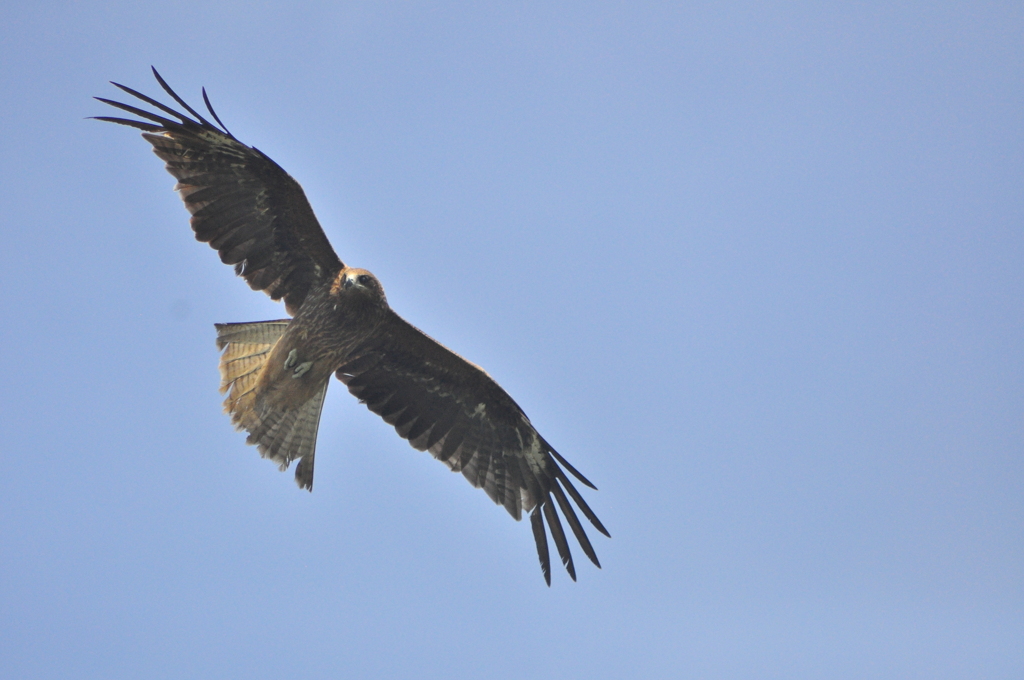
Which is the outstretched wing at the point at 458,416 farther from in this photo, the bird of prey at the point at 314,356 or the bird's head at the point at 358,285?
the bird's head at the point at 358,285

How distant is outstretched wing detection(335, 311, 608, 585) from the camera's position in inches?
419

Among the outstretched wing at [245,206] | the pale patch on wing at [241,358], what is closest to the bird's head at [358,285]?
the outstretched wing at [245,206]

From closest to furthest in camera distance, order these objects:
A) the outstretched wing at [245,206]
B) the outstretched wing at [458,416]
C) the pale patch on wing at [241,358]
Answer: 1. the outstretched wing at [245,206]
2. the pale patch on wing at [241,358]
3. the outstretched wing at [458,416]

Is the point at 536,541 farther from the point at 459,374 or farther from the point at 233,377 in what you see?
the point at 233,377

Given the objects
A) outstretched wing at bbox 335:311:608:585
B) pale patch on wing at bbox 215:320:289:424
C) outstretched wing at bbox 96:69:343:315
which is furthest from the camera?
outstretched wing at bbox 335:311:608:585

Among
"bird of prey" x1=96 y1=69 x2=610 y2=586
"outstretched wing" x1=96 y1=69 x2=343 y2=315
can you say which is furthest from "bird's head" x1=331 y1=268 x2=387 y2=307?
"outstretched wing" x1=96 y1=69 x2=343 y2=315

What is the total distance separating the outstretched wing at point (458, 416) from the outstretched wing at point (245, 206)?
1060mm

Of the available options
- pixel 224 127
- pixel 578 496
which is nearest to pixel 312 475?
pixel 578 496

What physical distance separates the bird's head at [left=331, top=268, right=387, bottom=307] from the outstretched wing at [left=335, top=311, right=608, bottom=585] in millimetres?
733

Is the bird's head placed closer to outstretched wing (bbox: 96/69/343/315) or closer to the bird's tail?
outstretched wing (bbox: 96/69/343/315)

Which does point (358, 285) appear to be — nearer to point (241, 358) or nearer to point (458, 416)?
point (241, 358)

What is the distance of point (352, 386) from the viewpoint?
10.9 m

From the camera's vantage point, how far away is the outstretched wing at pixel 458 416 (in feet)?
34.9

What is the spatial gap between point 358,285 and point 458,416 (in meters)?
2.08
